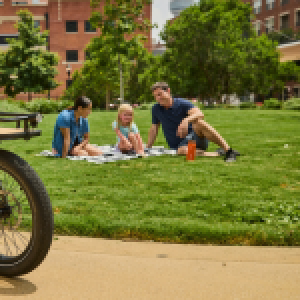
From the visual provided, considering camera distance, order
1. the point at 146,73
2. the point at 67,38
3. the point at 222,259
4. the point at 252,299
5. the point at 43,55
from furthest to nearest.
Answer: the point at 67,38 < the point at 146,73 < the point at 43,55 < the point at 222,259 < the point at 252,299

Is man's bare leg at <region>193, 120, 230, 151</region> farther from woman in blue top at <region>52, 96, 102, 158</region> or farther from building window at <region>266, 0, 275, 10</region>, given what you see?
building window at <region>266, 0, 275, 10</region>

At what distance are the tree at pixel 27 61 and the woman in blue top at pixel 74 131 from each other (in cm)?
3087

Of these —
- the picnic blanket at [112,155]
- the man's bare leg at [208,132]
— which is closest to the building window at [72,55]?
the picnic blanket at [112,155]

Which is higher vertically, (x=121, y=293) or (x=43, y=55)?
(x=43, y=55)

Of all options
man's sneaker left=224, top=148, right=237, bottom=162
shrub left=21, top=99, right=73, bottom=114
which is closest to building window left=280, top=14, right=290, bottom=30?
shrub left=21, top=99, right=73, bottom=114

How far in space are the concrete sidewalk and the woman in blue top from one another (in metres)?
4.54

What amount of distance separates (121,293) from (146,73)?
147 ft

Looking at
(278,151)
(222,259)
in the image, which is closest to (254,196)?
(222,259)

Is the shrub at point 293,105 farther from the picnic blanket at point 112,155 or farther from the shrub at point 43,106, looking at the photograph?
the picnic blanket at point 112,155

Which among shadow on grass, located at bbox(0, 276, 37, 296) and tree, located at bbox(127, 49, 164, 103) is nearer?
shadow on grass, located at bbox(0, 276, 37, 296)

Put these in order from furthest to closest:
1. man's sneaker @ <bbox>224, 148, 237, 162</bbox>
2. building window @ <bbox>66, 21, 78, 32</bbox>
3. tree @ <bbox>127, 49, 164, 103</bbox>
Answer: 1. building window @ <bbox>66, 21, 78, 32</bbox>
2. tree @ <bbox>127, 49, 164, 103</bbox>
3. man's sneaker @ <bbox>224, 148, 237, 162</bbox>

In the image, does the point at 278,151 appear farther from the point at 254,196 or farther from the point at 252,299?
the point at 252,299

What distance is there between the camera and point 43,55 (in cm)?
3912

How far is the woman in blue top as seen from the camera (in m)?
8.16
